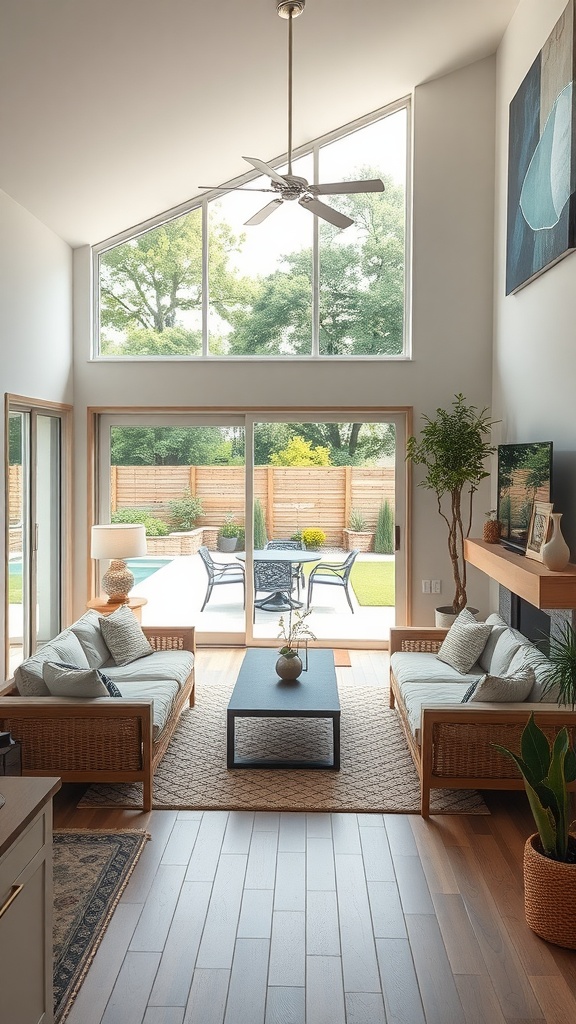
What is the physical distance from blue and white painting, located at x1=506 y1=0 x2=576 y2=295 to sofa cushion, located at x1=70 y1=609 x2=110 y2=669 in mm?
3632

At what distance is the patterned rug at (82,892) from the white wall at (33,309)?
7.46ft

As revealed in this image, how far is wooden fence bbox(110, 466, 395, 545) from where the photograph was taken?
7512 mm

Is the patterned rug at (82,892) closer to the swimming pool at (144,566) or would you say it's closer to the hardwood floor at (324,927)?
the hardwood floor at (324,927)

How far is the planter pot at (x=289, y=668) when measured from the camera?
5.14 metres

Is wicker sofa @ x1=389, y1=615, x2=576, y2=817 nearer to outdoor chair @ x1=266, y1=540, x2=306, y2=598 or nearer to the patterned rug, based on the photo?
the patterned rug

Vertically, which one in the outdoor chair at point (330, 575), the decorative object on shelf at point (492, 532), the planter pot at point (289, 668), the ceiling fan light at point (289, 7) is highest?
the ceiling fan light at point (289, 7)

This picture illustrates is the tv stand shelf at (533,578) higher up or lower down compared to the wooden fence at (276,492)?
lower down

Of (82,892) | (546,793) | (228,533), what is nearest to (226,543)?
(228,533)

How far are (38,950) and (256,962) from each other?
3.02 feet

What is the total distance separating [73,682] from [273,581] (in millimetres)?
3521

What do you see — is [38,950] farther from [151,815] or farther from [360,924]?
[151,815]

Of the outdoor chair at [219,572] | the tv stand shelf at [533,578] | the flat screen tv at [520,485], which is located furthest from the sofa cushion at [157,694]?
the outdoor chair at [219,572]

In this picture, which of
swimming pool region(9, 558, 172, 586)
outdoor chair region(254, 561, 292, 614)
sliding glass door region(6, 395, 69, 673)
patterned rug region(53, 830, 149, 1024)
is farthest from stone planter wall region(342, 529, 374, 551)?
patterned rug region(53, 830, 149, 1024)

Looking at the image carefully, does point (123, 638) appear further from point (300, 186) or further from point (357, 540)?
point (300, 186)
